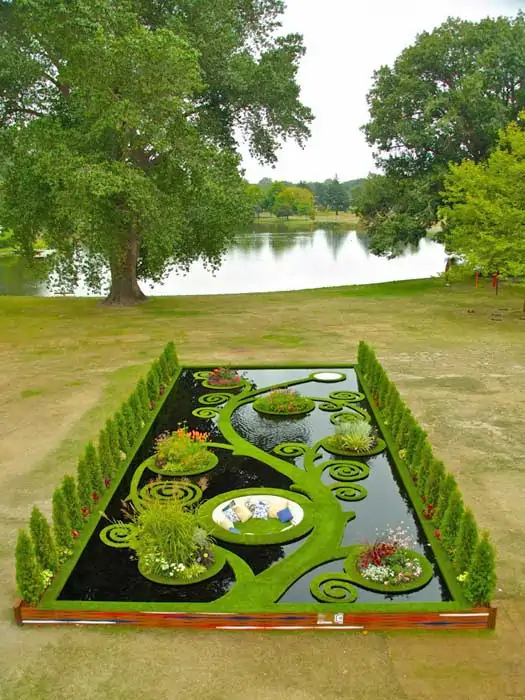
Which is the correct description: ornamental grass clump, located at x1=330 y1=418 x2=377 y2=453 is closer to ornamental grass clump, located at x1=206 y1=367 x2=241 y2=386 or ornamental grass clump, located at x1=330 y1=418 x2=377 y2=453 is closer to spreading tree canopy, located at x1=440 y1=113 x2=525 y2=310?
ornamental grass clump, located at x1=206 y1=367 x2=241 y2=386

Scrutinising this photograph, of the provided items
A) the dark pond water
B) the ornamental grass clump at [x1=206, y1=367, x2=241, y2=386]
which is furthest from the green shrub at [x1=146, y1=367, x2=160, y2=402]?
the ornamental grass clump at [x1=206, y1=367, x2=241, y2=386]

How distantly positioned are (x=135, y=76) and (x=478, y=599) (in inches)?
903

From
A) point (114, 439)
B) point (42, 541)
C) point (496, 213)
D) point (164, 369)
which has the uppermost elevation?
point (496, 213)

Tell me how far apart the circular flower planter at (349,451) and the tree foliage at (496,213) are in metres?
16.2

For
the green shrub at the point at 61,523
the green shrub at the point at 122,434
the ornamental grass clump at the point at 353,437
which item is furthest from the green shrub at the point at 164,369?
the green shrub at the point at 61,523

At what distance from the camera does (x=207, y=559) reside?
372 inches

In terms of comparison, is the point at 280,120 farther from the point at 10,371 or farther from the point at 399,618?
the point at 399,618

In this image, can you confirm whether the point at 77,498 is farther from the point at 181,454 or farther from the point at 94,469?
the point at 181,454

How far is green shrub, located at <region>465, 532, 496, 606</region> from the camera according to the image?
809cm

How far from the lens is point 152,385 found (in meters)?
16.7

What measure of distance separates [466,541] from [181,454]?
5923mm

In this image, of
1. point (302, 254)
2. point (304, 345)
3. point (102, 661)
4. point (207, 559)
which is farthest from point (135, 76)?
point (302, 254)

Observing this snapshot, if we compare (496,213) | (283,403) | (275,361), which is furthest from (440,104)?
(283,403)

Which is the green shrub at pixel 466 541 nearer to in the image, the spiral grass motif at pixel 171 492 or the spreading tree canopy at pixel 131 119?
the spiral grass motif at pixel 171 492
